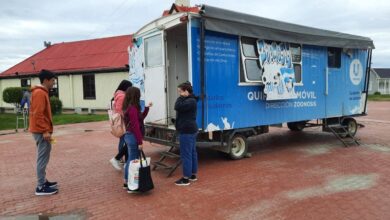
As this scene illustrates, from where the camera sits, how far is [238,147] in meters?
8.40

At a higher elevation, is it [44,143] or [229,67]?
[229,67]

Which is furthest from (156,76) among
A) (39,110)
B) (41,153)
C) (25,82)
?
(25,82)

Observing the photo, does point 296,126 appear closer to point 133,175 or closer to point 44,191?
point 133,175

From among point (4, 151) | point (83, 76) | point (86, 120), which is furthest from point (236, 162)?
point (83, 76)

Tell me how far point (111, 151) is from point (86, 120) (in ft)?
30.4

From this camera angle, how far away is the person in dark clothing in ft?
20.1

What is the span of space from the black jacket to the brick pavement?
0.97 metres

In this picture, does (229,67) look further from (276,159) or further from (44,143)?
(44,143)

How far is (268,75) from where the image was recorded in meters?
8.26

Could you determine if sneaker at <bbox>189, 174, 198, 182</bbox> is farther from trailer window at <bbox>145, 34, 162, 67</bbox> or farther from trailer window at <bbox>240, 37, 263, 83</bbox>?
trailer window at <bbox>145, 34, 162, 67</bbox>

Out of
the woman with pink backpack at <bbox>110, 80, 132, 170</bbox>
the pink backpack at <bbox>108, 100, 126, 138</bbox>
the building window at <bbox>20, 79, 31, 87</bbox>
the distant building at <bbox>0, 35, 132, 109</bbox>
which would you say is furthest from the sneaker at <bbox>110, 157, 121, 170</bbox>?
the building window at <bbox>20, 79, 31, 87</bbox>

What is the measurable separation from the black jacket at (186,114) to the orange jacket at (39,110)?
6.71ft

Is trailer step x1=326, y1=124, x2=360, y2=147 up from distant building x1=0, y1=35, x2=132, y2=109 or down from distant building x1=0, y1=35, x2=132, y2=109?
down

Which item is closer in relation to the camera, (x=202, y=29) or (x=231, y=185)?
(x=231, y=185)
